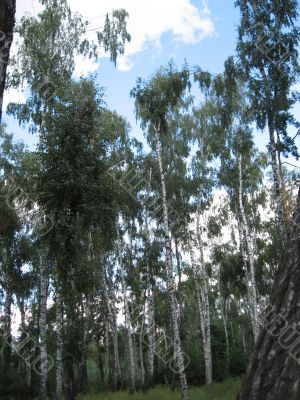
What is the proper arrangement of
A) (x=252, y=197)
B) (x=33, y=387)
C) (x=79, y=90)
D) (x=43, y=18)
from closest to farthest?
(x=79, y=90) < (x=43, y=18) < (x=33, y=387) < (x=252, y=197)

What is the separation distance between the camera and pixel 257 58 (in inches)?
601

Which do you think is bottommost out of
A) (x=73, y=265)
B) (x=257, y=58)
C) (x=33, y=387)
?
(x=33, y=387)

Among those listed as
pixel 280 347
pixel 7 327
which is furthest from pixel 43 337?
pixel 280 347

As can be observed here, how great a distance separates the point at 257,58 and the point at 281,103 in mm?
2055

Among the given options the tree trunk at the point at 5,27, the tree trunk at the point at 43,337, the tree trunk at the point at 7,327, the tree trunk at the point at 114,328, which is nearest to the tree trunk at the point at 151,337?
the tree trunk at the point at 114,328

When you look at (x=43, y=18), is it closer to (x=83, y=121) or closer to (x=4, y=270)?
(x=83, y=121)

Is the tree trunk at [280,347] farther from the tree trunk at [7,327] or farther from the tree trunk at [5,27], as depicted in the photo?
the tree trunk at [7,327]

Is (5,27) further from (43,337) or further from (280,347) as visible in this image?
(43,337)

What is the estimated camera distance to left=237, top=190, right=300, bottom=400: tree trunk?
131 centimetres

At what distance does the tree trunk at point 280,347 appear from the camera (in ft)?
4.29

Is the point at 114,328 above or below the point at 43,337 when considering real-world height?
below

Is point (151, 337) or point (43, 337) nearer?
point (43, 337)

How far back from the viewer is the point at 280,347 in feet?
4.57

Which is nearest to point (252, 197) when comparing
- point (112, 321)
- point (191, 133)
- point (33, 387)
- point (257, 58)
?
point (191, 133)
